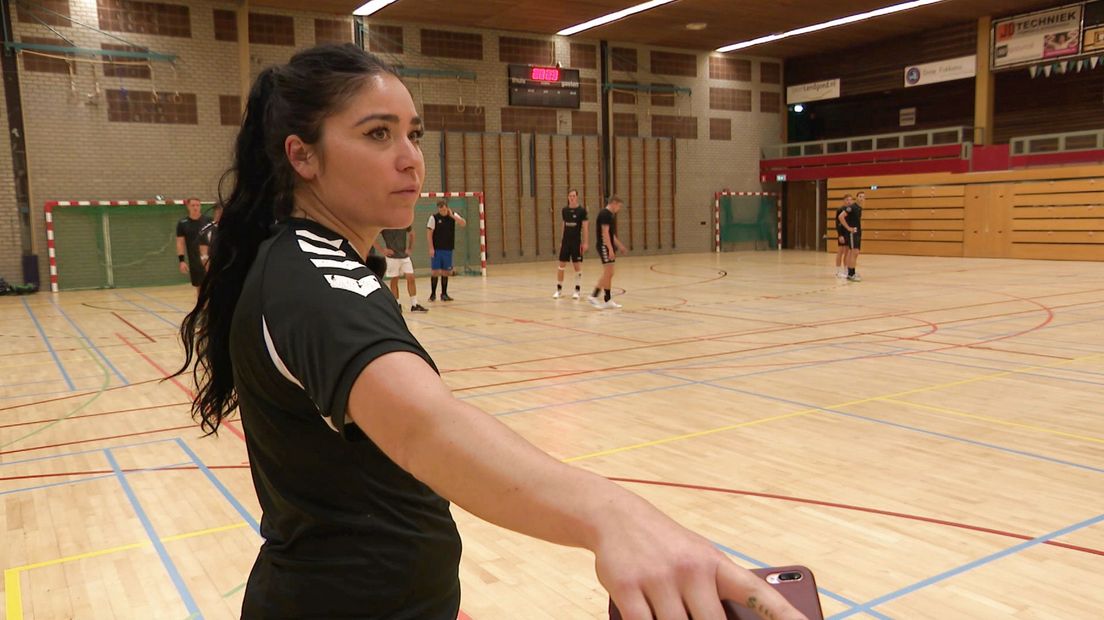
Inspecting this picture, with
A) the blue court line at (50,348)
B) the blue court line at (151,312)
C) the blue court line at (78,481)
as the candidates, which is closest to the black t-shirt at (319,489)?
the blue court line at (78,481)

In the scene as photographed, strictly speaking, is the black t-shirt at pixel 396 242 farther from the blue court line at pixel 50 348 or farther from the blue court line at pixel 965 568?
the blue court line at pixel 965 568

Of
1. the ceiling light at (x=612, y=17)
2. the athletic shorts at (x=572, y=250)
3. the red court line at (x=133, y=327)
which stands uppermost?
the ceiling light at (x=612, y=17)

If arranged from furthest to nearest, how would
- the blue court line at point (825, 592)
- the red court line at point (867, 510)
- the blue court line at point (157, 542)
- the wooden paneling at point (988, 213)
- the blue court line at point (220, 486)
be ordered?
the wooden paneling at point (988, 213) < the blue court line at point (220, 486) < the red court line at point (867, 510) < the blue court line at point (157, 542) < the blue court line at point (825, 592)

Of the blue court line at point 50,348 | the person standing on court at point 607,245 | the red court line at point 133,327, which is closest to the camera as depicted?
the blue court line at point 50,348

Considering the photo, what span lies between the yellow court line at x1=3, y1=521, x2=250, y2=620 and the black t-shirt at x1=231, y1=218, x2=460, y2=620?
2.74 m

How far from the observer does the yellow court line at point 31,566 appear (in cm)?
336

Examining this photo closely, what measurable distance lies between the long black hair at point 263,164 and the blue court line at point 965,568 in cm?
253

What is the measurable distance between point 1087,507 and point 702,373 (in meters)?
3.89

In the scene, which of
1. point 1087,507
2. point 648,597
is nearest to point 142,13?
point 1087,507

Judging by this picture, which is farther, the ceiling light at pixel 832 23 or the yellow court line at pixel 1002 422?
the ceiling light at pixel 832 23

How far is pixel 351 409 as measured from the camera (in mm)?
919

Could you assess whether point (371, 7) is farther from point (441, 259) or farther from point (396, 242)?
point (396, 242)

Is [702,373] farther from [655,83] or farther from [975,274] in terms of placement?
[655,83]

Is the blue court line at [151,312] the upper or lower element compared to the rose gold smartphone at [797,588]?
lower
